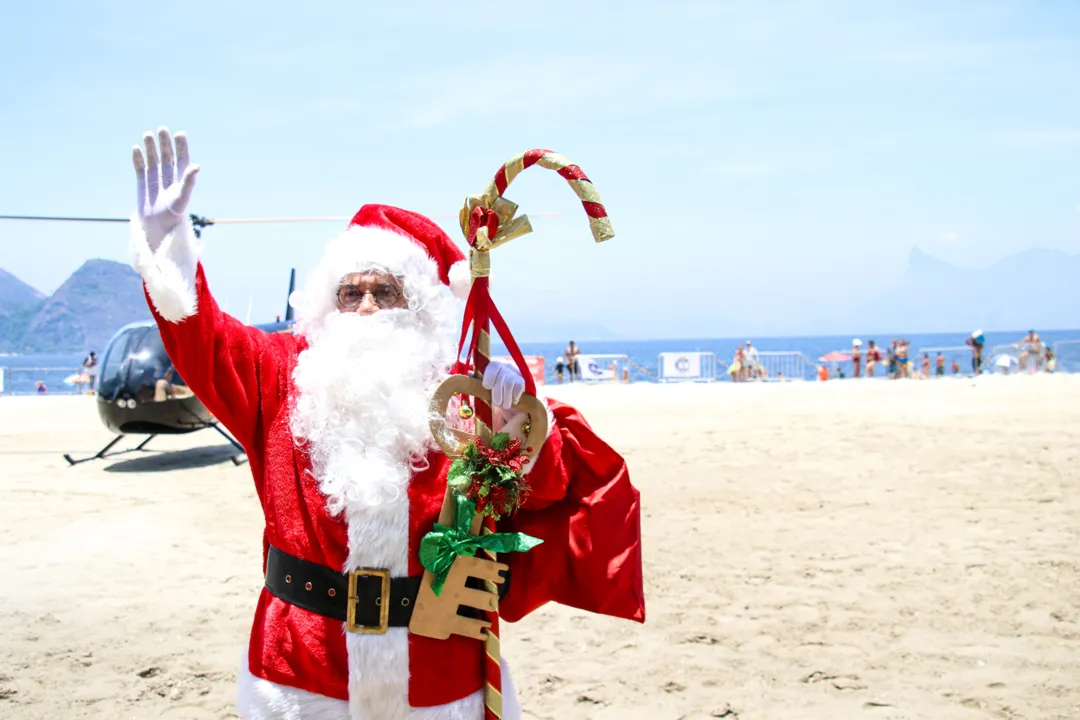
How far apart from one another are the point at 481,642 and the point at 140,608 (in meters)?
3.89

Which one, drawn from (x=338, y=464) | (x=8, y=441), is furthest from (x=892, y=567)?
(x=8, y=441)

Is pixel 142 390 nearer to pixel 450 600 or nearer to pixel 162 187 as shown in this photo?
pixel 162 187

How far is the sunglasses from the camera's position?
112 inches

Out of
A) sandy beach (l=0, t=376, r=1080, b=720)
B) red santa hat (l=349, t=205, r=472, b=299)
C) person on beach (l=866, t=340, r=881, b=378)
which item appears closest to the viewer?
red santa hat (l=349, t=205, r=472, b=299)

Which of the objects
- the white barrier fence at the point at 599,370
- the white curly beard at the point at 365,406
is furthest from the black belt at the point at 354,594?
the white barrier fence at the point at 599,370

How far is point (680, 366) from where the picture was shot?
24.4 m

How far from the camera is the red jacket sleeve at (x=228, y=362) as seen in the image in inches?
95.0

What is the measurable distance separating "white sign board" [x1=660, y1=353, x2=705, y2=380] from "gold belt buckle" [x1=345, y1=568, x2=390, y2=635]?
72.7ft

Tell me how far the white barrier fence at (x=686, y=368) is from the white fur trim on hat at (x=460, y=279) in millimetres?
21633

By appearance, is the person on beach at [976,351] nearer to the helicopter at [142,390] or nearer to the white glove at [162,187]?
the helicopter at [142,390]

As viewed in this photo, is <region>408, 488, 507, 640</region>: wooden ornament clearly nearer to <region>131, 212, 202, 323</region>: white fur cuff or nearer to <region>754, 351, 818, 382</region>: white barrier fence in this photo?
<region>131, 212, 202, 323</region>: white fur cuff

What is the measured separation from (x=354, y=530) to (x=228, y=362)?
0.58m

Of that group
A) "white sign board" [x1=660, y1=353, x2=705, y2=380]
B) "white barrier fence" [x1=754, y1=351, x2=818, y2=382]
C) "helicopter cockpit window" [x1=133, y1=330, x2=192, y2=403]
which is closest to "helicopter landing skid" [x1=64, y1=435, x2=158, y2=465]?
"helicopter cockpit window" [x1=133, y1=330, x2=192, y2=403]

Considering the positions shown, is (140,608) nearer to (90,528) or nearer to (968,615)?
(90,528)
